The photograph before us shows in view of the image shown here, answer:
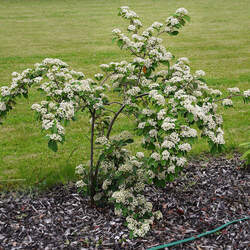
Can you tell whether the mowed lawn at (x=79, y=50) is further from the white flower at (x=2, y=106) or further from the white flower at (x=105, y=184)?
the white flower at (x=2, y=106)

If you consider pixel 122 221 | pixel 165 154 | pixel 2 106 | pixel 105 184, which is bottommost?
pixel 122 221

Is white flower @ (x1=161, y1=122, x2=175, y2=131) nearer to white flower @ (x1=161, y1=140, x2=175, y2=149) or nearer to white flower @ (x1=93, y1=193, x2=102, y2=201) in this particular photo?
white flower @ (x1=161, y1=140, x2=175, y2=149)

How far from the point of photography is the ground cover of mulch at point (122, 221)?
309 cm

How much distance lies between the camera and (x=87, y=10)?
1775 cm

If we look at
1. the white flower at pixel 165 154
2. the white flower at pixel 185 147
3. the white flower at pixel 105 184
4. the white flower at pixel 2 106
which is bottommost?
the white flower at pixel 105 184

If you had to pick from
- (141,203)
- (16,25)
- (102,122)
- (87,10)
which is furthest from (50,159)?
(87,10)

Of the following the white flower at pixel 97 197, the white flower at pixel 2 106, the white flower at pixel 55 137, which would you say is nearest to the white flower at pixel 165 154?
the white flower at pixel 55 137

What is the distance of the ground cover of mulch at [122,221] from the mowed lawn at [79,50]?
1.49 feet

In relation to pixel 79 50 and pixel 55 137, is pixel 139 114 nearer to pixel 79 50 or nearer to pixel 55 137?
pixel 55 137

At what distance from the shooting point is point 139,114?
10.4 feet

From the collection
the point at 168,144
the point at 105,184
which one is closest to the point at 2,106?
the point at 105,184

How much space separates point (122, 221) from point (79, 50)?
7.81 meters

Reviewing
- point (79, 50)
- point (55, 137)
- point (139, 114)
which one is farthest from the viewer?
point (79, 50)

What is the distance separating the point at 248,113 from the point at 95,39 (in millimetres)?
6877
